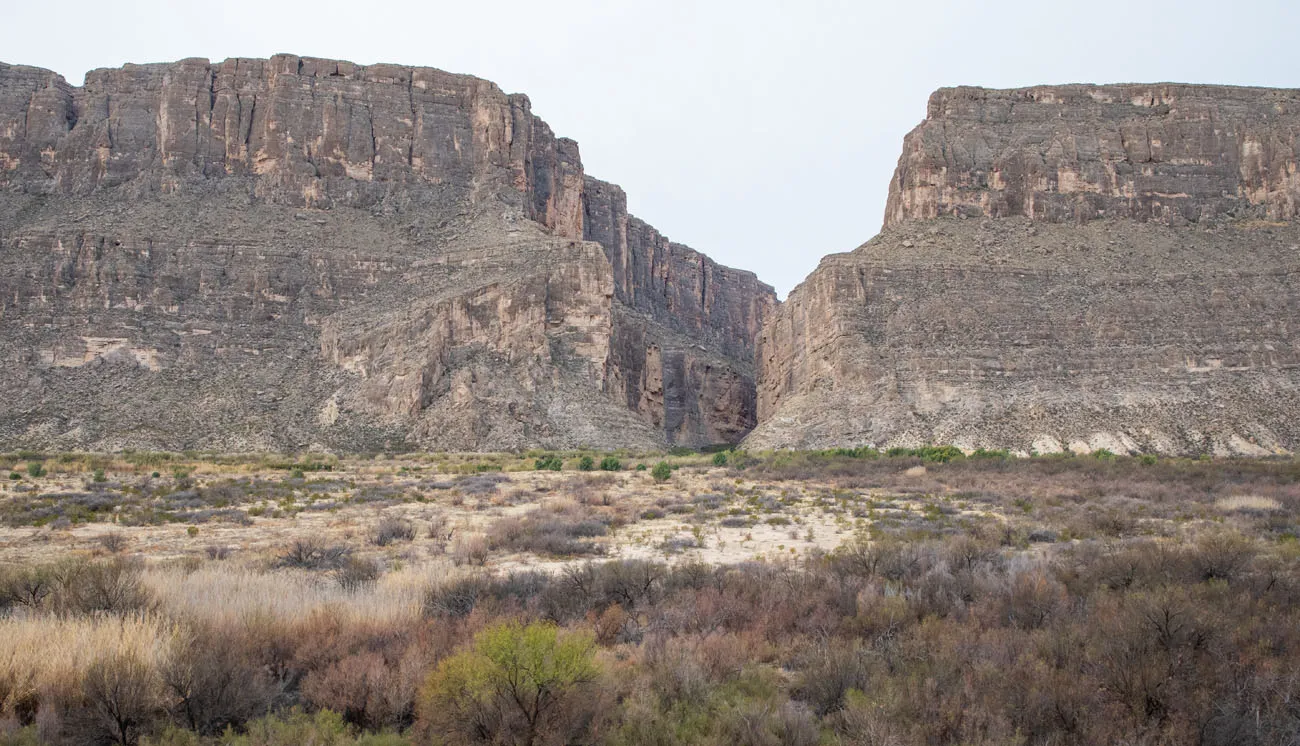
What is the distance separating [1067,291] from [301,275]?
60648 mm

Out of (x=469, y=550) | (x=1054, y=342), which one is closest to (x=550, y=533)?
(x=469, y=550)

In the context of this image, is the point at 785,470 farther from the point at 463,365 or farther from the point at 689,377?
the point at 689,377

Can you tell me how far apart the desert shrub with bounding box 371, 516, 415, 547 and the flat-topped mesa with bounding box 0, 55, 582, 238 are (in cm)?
6836

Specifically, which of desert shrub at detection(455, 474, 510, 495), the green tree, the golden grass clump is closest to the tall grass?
the golden grass clump

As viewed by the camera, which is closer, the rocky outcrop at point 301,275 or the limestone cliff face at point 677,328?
the rocky outcrop at point 301,275

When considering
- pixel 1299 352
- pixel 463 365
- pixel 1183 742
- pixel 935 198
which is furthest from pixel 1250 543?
pixel 935 198

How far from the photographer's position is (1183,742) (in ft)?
18.5

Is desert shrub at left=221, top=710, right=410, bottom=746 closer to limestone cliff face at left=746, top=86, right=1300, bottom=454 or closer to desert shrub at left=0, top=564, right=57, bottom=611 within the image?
desert shrub at left=0, top=564, right=57, bottom=611

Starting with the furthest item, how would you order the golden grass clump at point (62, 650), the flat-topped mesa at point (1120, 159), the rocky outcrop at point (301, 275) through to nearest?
1. the flat-topped mesa at point (1120, 159)
2. the rocky outcrop at point (301, 275)
3. the golden grass clump at point (62, 650)

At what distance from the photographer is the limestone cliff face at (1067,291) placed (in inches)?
2218

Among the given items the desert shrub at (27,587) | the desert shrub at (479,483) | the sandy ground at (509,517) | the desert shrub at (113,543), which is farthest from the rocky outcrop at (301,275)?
the desert shrub at (27,587)

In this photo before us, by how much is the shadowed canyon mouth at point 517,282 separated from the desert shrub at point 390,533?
38617mm

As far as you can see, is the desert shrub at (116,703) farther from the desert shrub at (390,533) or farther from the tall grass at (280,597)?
the desert shrub at (390,533)

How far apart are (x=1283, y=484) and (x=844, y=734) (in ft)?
87.4
